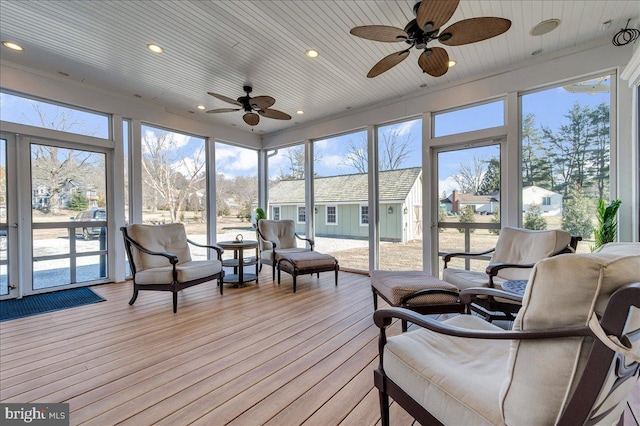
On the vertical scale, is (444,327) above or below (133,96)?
below

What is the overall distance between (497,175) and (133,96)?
19.2 ft

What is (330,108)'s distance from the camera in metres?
5.21

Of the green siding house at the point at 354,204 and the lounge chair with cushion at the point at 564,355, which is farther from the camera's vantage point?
the green siding house at the point at 354,204

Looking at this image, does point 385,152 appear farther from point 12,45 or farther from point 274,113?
point 12,45

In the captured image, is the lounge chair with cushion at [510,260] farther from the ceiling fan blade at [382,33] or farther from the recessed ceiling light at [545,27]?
the ceiling fan blade at [382,33]

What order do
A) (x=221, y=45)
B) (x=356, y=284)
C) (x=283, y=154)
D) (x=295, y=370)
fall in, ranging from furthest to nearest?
(x=283, y=154), (x=356, y=284), (x=221, y=45), (x=295, y=370)

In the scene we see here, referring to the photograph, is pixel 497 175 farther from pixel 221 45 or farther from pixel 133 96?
pixel 133 96

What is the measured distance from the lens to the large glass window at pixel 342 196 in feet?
17.4

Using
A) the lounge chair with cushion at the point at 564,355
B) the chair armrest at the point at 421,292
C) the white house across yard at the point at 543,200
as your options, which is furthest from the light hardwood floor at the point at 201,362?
the white house across yard at the point at 543,200

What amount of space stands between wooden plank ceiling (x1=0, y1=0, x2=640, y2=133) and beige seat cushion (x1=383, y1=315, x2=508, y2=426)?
2818mm

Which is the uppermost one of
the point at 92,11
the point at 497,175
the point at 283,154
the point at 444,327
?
the point at 92,11

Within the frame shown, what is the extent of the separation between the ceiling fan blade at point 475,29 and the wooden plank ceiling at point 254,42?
1.59ft

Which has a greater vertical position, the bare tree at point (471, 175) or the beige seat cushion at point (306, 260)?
the bare tree at point (471, 175)

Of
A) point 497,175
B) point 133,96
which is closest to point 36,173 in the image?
point 133,96
